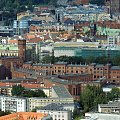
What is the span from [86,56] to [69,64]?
390 cm

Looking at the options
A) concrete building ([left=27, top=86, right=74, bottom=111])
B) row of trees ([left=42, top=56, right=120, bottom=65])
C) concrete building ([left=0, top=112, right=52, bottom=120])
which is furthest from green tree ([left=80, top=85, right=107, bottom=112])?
row of trees ([left=42, top=56, right=120, bottom=65])

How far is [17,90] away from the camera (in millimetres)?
31578

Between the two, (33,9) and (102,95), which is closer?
(102,95)

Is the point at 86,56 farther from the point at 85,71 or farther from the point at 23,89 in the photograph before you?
the point at 23,89

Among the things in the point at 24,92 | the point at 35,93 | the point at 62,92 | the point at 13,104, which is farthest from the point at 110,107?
the point at 24,92

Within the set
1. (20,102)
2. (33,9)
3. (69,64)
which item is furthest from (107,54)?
(33,9)

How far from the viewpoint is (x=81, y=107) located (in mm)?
29750

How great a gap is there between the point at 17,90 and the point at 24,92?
29 centimetres

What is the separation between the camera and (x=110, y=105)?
27.2 m

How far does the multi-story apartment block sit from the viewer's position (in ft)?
96.6

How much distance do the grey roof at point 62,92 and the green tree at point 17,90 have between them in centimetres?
122

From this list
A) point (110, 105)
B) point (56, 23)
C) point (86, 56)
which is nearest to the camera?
point (110, 105)

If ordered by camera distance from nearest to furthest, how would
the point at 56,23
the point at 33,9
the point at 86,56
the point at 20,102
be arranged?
the point at 20,102 < the point at 86,56 < the point at 56,23 < the point at 33,9

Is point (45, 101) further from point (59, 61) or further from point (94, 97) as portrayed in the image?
point (59, 61)
